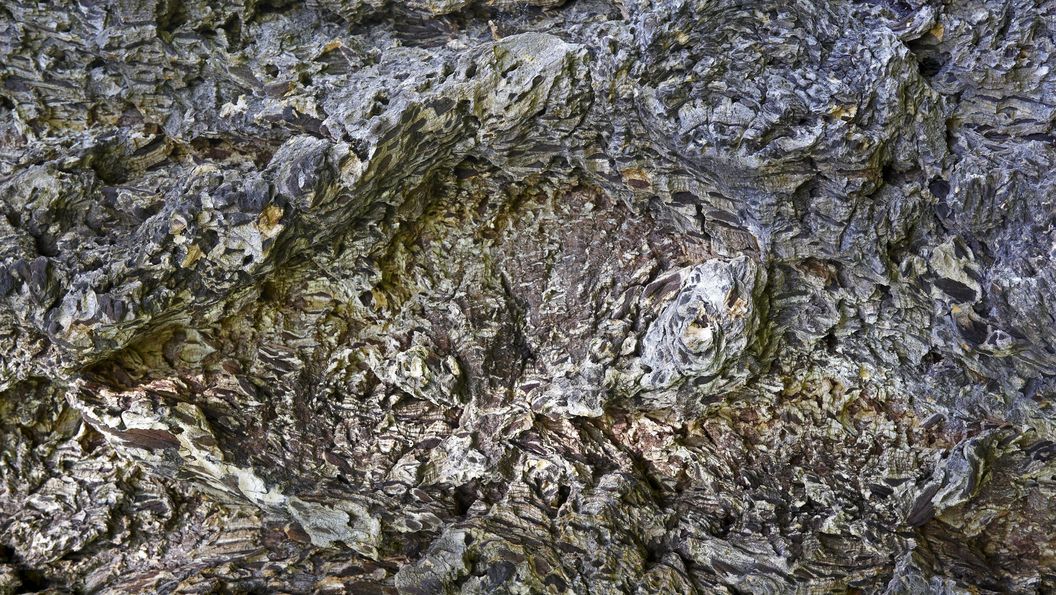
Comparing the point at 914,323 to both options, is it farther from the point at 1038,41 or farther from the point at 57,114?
the point at 57,114

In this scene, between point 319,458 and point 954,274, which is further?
point 319,458

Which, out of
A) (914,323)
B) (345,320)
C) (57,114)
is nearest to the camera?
(914,323)

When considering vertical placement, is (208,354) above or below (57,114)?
below

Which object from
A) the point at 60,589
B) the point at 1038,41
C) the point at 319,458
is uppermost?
the point at 1038,41

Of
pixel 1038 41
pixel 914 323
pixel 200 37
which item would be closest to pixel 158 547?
pixel 200 37

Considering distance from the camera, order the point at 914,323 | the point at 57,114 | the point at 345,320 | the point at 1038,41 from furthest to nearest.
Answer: the point at 345,320 → the point at 57,114 → the point at 914,323 → the point at 1038,41

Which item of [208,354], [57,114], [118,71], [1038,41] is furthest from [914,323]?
[57,114]
